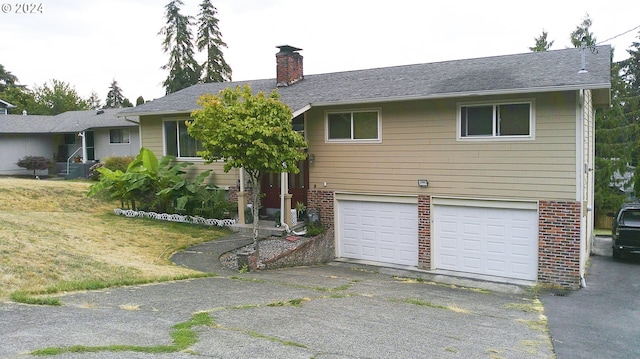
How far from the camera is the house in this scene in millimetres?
11711

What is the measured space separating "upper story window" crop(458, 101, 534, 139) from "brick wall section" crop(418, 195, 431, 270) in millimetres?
1945

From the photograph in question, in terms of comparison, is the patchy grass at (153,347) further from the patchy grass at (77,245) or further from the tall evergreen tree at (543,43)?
the tall evergreen tree at (543,43)

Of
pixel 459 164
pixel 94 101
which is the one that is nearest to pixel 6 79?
pixel 94 101

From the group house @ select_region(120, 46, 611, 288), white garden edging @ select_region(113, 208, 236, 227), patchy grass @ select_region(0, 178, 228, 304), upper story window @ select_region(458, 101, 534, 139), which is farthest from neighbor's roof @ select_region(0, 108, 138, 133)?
upper story window @ select_region(458, 101, 534, 139)

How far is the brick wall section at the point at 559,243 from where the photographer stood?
1162 cm

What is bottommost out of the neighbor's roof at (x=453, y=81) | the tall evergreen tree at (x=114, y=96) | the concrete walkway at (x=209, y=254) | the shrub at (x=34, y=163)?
the concrete walkway at (x=209, y=254)

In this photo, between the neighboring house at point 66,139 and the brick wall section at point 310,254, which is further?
the neighboring house at point 66,139

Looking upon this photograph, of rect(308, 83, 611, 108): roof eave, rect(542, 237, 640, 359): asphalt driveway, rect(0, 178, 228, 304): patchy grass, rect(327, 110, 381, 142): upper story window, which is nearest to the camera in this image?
rect(542, 237, 640, 359): asphalt driveway

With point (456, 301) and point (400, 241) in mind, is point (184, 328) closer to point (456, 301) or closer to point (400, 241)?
point (456, 301)

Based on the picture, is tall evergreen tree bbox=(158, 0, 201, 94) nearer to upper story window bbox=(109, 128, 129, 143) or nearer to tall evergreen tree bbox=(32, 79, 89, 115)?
tall evergreen tree bbox=(32, 79, 89, 115)

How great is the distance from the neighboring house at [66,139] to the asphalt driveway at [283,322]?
67.8 feet

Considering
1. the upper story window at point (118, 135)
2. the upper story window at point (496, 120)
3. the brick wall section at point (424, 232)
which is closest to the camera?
the upper story window at point (496, 120)

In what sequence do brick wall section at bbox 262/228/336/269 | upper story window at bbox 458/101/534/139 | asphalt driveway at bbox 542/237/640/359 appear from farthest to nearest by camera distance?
1. brick wall section at bbox 262/228/336/269
2. upper story window at bbox 458/101/534/139
3. asphalt driveway at bbox 542/237/640/359

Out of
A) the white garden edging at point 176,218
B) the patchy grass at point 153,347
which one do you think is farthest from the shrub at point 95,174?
the patchy grass at point 153,347
